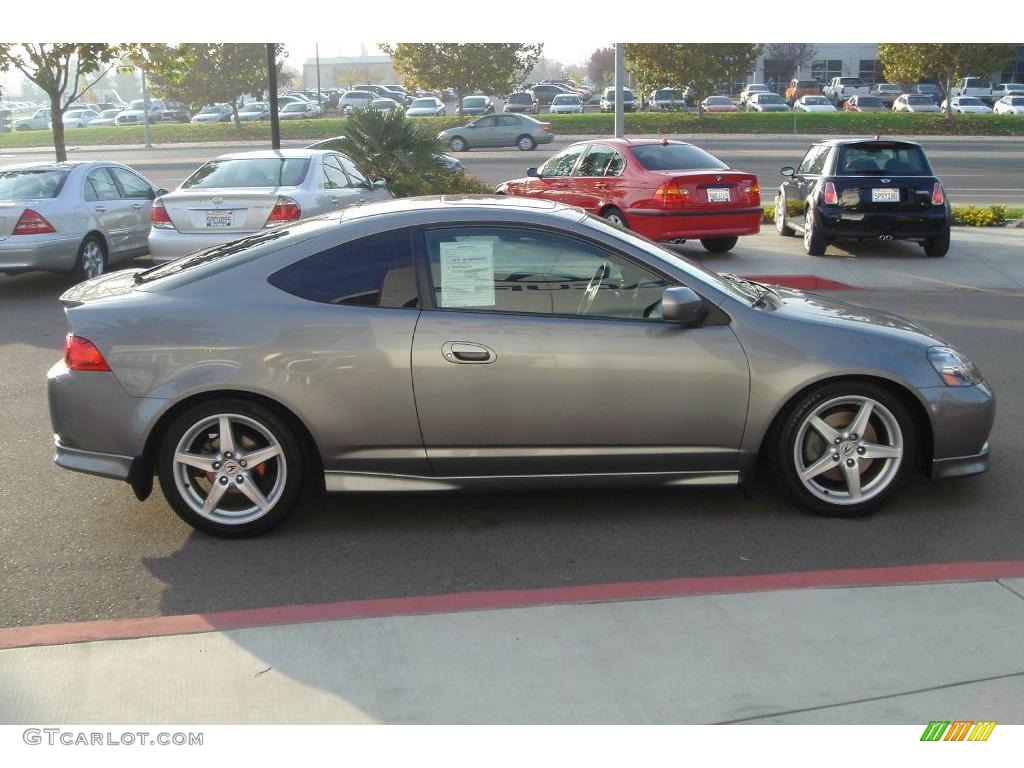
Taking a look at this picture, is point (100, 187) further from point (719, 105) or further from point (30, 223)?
point (719, 105)

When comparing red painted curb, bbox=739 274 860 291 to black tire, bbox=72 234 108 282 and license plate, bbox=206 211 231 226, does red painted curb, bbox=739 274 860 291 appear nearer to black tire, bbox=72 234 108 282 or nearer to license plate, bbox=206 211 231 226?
license plate, bbox=206 211 231 226

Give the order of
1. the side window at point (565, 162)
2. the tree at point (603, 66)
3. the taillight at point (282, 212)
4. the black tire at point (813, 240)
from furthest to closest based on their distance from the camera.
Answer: the tree at point (603, 66), the side window at point (565, 162), the black tire at point (813, 240), the taillight at point (282, 212)

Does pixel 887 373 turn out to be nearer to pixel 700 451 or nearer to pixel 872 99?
pixel 700 451

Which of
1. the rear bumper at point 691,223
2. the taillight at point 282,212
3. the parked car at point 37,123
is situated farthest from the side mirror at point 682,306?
the parked car at point 37,123

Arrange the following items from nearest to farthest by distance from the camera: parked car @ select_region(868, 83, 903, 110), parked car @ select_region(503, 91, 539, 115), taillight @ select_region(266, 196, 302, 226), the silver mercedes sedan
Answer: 1. the silver mercedes sedan
2. taillight @ select_region(266, 196, 302, 226)
3. parked car @ select_region(503, 91, 539, 115)
4. parked car @ select_region(868, 83, 903, 110)

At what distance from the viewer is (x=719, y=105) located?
57.4 meters

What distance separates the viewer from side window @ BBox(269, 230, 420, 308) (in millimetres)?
5129

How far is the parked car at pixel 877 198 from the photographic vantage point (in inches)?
564

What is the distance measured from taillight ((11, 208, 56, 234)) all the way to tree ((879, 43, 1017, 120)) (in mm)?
36318

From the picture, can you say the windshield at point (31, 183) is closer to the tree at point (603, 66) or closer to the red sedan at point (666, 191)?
the red sedan at point (666, 191)

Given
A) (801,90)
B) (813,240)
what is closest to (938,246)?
(813,240)

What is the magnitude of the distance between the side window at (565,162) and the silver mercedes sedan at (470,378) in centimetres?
1020

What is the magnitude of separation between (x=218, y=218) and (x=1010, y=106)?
5267 centimetres

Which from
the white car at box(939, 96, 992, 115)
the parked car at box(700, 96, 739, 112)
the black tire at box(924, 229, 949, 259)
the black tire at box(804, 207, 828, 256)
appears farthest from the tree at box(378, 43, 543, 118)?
the black tire at box(924, 229, 949, 259)
